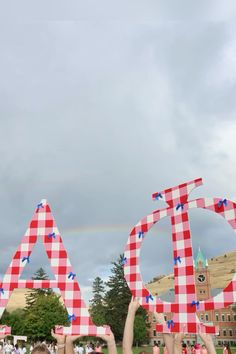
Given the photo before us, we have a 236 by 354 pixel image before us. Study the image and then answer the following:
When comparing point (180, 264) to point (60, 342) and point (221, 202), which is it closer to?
point (221, 202)

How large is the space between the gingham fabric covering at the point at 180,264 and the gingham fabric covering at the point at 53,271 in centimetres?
107

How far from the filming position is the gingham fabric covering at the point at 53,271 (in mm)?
7680

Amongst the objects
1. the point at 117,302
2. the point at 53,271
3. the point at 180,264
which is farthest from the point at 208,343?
the point at 117,302

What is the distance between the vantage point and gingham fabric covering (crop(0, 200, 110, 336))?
7.68 metres

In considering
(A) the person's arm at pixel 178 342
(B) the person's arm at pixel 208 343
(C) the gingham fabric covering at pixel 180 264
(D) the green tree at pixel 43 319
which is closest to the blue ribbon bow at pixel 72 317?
(C) the gingham fabric covering at pixel 180 264

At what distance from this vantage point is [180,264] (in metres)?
7.06

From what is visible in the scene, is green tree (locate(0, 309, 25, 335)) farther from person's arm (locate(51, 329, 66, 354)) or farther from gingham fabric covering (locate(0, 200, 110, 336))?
person's arm (locate(51, 329, 66, 354))

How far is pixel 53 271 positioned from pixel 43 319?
242ft

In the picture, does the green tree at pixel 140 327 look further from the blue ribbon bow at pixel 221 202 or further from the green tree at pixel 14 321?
the blue ribbon bow at pixel 221 202

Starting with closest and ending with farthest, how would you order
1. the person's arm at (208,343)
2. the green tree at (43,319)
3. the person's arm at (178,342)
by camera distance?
the person's arm at (208,343)
the person's arm at (178,342)
the green tree at (43,319)

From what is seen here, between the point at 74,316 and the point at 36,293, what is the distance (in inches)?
3497

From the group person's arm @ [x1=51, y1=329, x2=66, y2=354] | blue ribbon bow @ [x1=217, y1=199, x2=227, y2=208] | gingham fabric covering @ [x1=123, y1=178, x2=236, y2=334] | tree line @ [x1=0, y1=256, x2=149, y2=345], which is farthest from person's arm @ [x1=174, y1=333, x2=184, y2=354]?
tree line @ [x1=0, y1=256, x2=149, y2=345]

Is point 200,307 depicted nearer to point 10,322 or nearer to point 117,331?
point 117,331

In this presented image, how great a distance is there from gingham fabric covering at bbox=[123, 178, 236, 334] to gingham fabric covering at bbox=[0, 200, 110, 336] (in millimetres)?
1066
